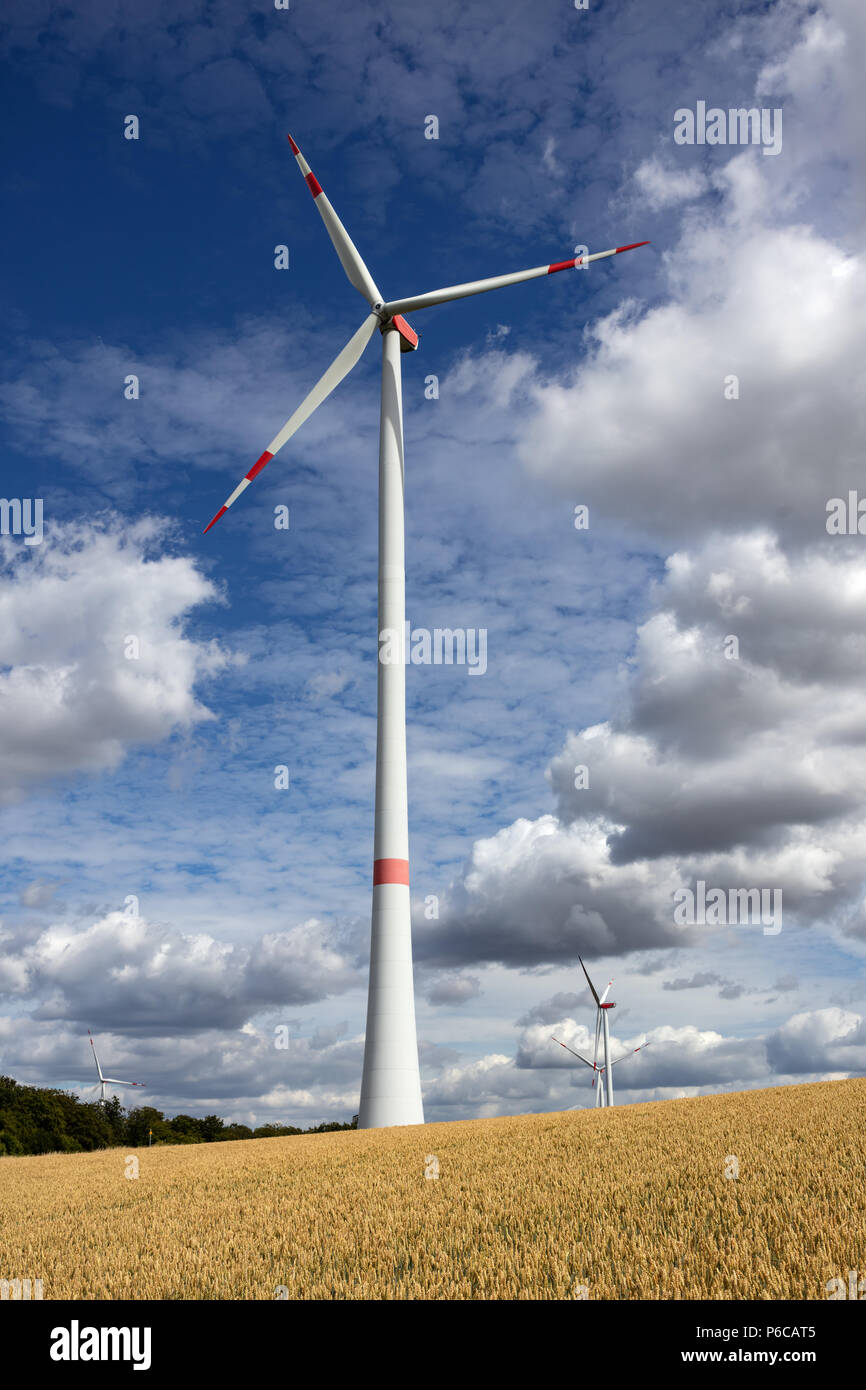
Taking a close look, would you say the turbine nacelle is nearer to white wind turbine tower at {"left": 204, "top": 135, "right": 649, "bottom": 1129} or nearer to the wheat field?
white wind turbine tower at {"left": 204, "top": 135, "right": 649, "bottom": 1129}

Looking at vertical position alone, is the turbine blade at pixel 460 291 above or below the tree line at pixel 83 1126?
above

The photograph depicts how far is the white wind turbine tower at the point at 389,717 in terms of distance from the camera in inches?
2126

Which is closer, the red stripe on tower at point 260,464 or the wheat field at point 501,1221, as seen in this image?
the wheat field at point 501,1221

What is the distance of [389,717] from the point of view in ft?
196

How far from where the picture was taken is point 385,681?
199ft

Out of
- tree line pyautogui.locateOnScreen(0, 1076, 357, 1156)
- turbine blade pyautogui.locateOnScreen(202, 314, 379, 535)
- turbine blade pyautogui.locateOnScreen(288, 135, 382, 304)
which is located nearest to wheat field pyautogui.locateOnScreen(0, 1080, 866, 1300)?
turbine blade pyautogui.locateOnScreen(202, 314, 379, 535)

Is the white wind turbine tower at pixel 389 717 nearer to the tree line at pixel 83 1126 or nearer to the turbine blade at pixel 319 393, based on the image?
the turbine blade at pixel 319 393

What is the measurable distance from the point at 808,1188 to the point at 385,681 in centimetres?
4475

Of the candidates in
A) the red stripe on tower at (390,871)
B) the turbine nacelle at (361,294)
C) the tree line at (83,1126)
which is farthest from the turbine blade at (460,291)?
the tree line at (83,1126)

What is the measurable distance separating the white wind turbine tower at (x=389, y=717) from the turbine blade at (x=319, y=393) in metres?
0.07

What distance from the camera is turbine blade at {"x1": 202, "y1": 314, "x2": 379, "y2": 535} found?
65.2 meters

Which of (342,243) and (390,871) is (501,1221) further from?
(342,243)

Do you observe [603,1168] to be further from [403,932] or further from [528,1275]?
[403,932]
